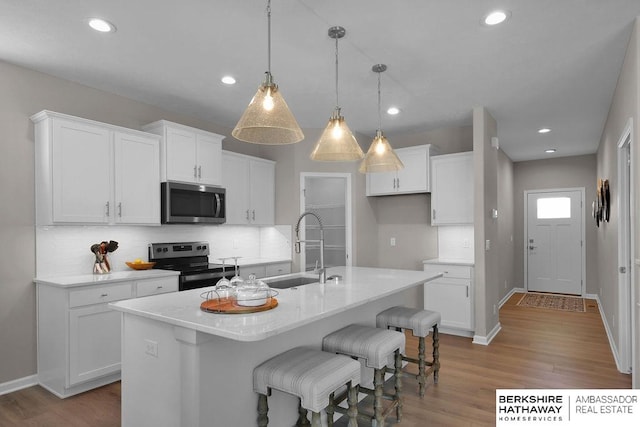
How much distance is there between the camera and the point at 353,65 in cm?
326

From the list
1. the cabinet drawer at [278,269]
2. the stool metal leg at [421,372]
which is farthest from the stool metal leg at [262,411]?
the cabinet drawer at [278,269]

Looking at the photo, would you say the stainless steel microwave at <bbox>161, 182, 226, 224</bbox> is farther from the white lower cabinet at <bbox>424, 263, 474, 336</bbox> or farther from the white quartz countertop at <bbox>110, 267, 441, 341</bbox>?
the white lower cabinet at <bbox>424, 263, 474, 336</bbox>

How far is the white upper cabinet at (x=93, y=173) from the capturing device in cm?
317

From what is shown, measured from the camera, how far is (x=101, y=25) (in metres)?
2.61

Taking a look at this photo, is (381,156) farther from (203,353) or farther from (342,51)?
(203,353)

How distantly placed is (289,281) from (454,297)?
2472mm

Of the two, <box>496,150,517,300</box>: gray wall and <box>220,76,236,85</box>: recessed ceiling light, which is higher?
<box>220,76,236,85</box>: recessed ceiling light

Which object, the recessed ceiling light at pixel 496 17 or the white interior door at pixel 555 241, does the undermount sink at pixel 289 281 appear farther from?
the white interior door at pixel 555 241

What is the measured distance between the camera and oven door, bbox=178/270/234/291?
3777 mm

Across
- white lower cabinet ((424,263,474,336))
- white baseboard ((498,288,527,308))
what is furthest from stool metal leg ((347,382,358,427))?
white baseboard ((498,288,527,308))

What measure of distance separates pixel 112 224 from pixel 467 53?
3.34 meters

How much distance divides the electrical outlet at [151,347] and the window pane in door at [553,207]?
760cm

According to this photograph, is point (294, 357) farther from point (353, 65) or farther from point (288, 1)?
point (353, 65)

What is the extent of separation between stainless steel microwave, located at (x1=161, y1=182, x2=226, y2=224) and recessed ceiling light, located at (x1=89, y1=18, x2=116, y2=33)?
1.55 m
